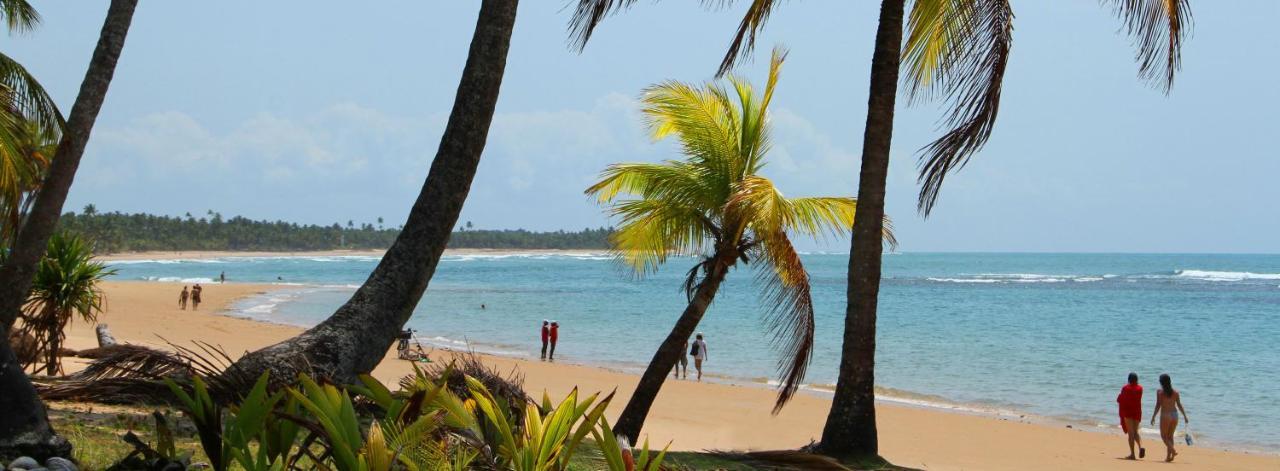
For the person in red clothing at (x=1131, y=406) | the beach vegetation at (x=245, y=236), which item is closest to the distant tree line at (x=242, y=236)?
the beach vegetation at (x=245, y=236)

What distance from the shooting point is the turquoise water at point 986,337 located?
21.8m

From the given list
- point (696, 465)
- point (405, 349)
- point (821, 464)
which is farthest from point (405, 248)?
point (405, 349)

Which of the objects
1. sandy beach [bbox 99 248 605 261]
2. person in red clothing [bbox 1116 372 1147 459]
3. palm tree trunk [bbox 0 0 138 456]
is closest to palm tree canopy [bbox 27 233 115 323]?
palm tree trunk [bbox 0 0 138 456]

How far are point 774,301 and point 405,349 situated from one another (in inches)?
541

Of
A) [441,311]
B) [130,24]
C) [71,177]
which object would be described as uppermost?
[130,24]

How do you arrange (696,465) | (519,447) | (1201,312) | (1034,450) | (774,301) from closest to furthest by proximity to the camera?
(519,447) < (696,465) < (774,301) < (1034,450) < (1201,312)

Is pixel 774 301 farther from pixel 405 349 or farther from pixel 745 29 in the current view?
pixel 405 349

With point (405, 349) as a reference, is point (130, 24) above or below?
above

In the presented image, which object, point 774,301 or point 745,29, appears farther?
point 774,301

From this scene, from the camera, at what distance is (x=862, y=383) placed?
26.7 ft

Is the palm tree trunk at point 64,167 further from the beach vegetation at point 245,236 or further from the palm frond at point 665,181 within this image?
the beach vegetation at point 245,236

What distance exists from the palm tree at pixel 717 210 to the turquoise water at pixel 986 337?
9.80m

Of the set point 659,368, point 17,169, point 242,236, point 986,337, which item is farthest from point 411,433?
point 242,236

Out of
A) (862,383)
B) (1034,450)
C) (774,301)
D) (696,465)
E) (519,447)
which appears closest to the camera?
(519,447)
